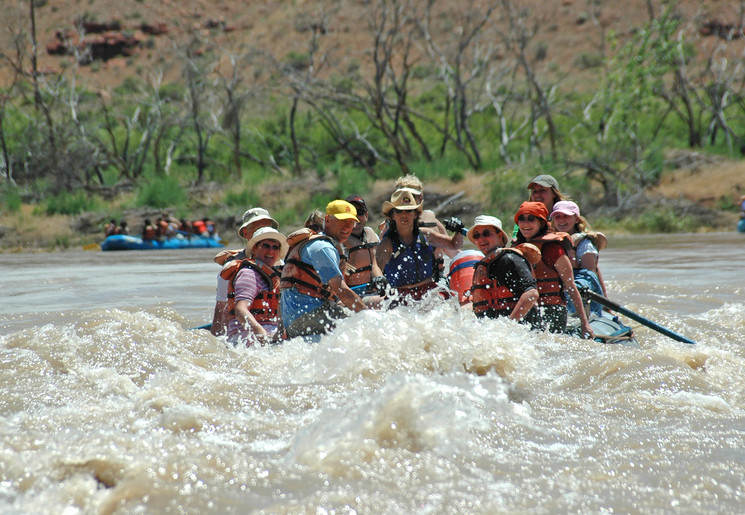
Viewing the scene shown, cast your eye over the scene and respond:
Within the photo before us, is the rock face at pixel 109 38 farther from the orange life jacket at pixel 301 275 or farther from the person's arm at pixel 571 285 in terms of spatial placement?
the person's arm at pixel 571 285

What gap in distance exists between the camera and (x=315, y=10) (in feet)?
190

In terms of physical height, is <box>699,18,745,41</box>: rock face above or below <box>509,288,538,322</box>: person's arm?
above

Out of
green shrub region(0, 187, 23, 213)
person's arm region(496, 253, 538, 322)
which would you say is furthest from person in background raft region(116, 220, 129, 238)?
person's arm region(496, 253, 538, 322)

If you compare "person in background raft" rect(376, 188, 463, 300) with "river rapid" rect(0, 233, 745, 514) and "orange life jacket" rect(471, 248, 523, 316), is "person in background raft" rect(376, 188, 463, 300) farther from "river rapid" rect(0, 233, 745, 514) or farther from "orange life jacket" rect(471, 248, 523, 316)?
"orange life jacket" rect(471, 248, 523, 316)

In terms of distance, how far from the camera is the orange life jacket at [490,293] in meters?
5.56

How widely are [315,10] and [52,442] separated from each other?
2260 inches

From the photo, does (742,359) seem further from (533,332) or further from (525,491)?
(525,491)

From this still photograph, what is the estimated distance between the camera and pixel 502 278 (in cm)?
557

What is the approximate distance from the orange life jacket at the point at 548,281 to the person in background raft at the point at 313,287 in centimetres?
126

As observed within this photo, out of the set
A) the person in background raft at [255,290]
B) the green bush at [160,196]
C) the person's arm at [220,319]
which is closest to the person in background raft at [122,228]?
the green bush at [160,196]

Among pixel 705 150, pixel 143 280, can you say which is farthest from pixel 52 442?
pixel 705 150

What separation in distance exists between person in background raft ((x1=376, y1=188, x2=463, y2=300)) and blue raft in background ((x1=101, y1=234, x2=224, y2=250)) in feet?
62.3

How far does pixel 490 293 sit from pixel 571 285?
57 cm

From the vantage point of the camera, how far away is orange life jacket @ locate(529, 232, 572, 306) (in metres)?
5.73
